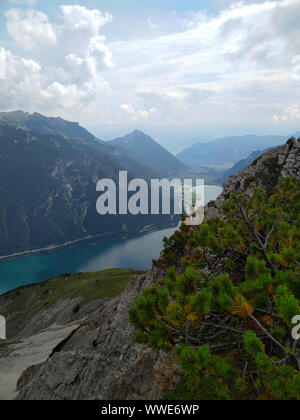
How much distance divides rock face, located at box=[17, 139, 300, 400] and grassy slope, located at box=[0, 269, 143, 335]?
5086 centimetres

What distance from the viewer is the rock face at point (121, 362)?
14.7 metres

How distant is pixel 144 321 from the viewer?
902 centimetres

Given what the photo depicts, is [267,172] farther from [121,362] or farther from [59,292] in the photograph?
[59,292]

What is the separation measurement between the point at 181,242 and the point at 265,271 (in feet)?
41.7

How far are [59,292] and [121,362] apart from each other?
114421 millimetres

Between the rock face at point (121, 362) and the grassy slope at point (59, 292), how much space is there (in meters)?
50.9

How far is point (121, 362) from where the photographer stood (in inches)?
867

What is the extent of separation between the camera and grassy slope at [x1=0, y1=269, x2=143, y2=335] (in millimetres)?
99812
